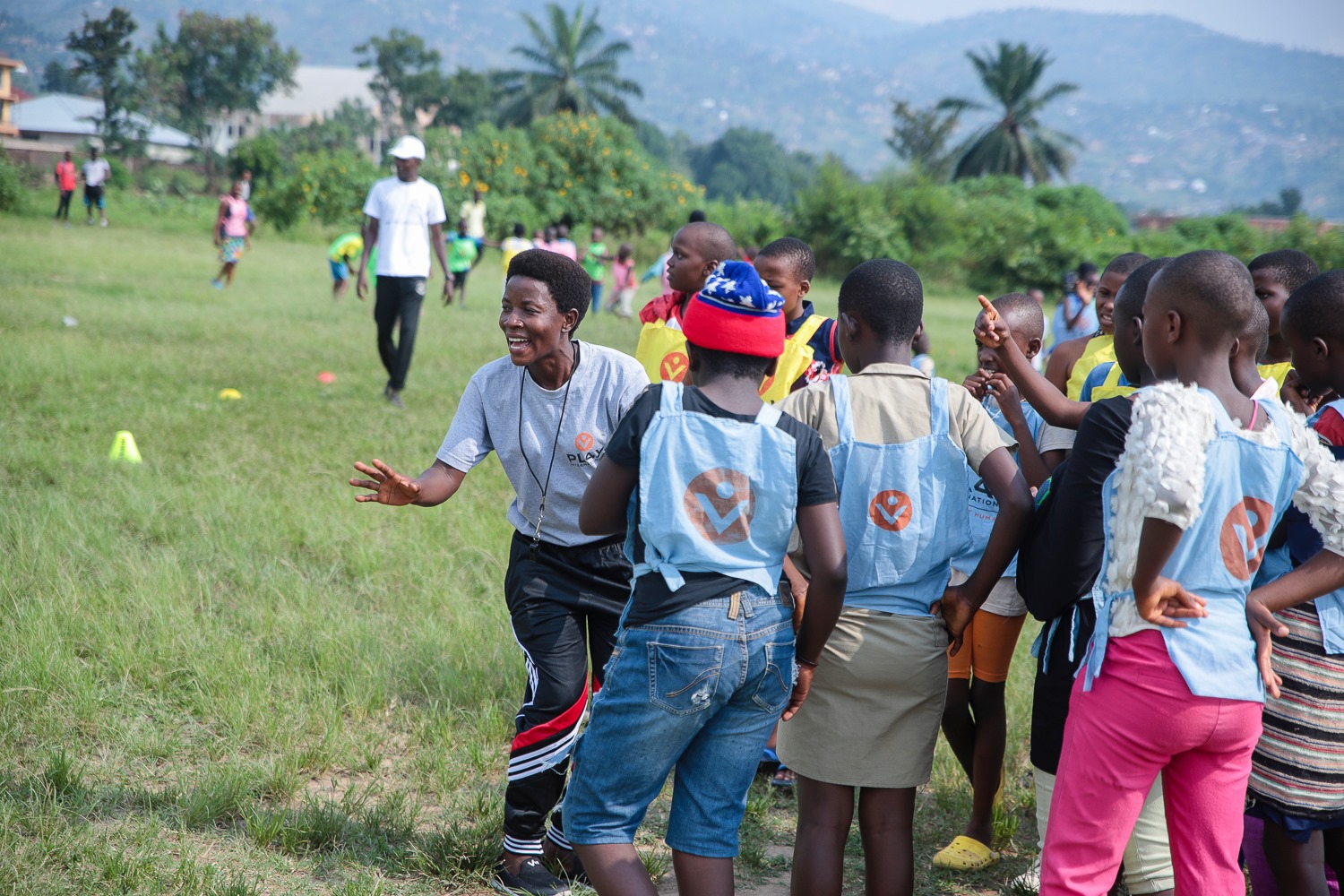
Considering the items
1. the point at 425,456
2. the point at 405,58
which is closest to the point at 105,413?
the point at 425,456

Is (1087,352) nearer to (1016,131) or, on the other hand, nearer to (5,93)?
(1016,131)

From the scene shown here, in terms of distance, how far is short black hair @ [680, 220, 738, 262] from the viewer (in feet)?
13.9

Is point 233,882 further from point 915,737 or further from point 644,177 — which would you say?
point 644,177

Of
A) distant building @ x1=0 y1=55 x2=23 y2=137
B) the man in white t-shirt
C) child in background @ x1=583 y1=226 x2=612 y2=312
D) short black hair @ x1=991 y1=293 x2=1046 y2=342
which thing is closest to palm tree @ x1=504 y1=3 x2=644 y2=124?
distant building @ x1=0 y1=55 x2=23 y2=137

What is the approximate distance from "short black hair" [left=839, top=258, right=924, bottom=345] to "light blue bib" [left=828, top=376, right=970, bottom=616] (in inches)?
7.1

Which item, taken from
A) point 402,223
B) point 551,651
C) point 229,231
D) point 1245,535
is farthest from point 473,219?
point 1245,535

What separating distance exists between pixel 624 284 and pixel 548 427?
16.6 m

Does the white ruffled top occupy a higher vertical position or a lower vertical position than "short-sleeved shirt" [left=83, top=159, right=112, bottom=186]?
lower

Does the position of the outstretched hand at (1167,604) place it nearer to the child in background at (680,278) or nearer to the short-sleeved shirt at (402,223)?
the child in background at (680,278)

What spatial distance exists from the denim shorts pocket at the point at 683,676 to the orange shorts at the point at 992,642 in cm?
145

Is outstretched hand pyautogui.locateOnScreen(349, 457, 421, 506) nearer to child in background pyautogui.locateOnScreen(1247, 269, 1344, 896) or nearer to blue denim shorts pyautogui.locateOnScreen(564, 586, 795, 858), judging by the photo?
blue denim shorts pyautogui.locateOnScreen(564, 586, 795, 858)

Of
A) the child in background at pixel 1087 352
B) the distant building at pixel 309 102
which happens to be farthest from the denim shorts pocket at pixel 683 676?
the distant building at pixel 309 102

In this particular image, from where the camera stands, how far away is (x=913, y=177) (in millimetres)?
36688

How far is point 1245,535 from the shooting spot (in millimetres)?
2314
